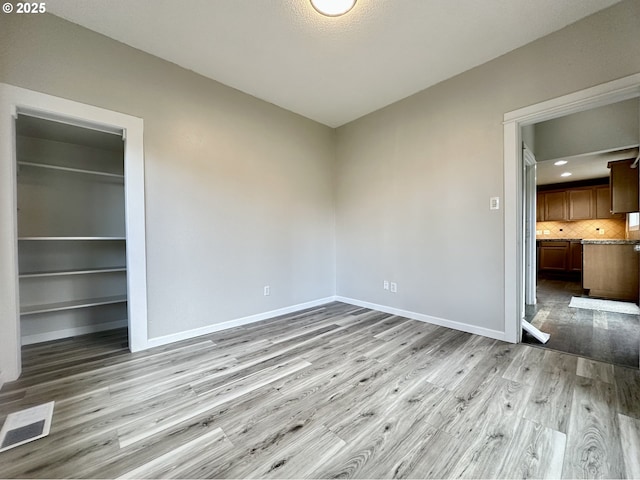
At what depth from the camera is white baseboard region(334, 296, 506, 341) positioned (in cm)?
265

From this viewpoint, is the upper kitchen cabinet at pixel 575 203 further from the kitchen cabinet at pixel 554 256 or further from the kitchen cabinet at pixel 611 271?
the kitchen cabinet at pixel 611 271

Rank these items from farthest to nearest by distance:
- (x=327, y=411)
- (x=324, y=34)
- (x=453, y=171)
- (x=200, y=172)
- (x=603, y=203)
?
(x=603, y=203)
(x=453, y=171)
(x=200, y=172)
(x=324, y=34)
(x=327, y=411)

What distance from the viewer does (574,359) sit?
2.18 metres

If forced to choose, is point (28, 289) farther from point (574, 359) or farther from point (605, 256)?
point (605, 256)

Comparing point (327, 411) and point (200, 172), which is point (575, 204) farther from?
point (200, 172)

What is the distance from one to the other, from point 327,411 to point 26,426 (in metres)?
1.70

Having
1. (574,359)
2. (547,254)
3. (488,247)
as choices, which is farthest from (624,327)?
(547,254)

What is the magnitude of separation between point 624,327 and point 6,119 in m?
6.06

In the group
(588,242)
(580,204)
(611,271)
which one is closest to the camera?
(611,271)

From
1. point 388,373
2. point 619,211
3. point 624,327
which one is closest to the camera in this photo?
point 388,373

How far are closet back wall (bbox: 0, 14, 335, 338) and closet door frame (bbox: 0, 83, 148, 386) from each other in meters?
0.07

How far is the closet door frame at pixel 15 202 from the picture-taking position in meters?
1.85

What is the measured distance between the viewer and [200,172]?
2.78 metres

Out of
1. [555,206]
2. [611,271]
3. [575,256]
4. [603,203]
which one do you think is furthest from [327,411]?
[555,206]
